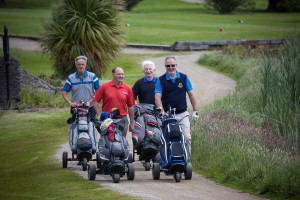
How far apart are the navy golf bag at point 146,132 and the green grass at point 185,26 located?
2555 centimetres

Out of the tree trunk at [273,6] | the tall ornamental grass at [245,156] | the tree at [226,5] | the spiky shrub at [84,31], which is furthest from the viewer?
the tree trunk at [273,6]

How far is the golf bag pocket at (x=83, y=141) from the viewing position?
33.8ft

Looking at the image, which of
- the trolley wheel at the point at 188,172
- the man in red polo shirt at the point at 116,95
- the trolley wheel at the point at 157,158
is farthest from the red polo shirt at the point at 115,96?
the trolley wheel at the point at 188,172

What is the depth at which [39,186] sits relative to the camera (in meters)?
9.60

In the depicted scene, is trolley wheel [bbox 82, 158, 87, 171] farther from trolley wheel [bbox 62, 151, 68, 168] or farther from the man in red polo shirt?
the man in red polo shirt

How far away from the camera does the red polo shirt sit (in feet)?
33.8

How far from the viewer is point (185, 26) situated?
155 ft

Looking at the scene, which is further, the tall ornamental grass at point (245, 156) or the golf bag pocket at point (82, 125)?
the golf bag pocket at point (82, 125)

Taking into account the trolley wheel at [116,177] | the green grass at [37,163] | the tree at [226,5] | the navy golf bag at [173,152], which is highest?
the tree at [226,5]

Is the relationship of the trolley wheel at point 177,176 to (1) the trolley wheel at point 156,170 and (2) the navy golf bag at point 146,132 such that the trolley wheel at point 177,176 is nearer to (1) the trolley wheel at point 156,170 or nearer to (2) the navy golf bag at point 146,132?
(1) the trolley wheel at point 156,170

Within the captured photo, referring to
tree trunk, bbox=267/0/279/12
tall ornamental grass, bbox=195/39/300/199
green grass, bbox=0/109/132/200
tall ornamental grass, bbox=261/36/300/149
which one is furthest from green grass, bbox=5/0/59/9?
tall ornamental grass, bbox=261/36/300/149

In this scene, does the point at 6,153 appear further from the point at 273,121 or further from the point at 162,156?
the point at 273,121

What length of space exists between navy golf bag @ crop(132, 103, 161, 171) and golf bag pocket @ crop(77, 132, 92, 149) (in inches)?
29.7

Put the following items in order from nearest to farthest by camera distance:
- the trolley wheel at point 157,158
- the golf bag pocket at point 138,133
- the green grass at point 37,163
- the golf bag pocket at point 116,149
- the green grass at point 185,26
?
the green grass at point 37,163 → the golf bag pocket at point 116,149 → the golf bag pocket at point 138,133 → the trolley wheel at point 157,158 → the green grass at point 185,26
